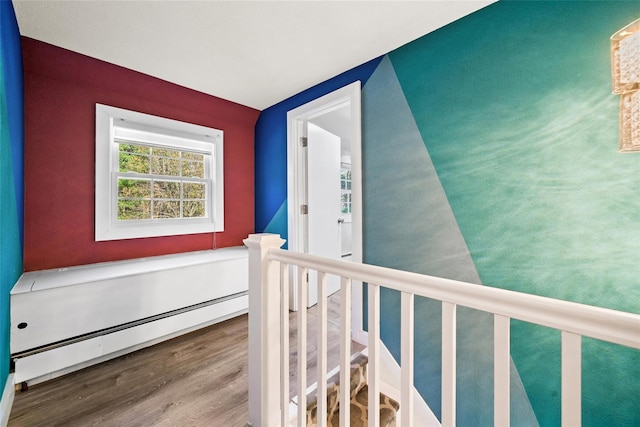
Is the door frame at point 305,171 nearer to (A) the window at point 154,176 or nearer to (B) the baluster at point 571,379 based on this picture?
(A) the window at point 154,176

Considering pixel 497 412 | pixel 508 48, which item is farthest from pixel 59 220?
pixel 508 48

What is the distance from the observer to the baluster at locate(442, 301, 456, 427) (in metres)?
0.75

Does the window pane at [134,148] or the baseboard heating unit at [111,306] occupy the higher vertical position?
the window pane at [134,148]

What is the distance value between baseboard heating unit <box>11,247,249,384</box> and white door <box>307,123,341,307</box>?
0.81 metres

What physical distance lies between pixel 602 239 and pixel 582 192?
243mm

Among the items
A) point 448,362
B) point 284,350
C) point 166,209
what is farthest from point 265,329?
point 166,209

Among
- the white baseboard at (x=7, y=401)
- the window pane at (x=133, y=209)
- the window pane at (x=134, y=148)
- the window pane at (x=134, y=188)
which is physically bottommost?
the white baseboard at (x=7, y=401)

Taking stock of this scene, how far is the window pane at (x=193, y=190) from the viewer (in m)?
2.90

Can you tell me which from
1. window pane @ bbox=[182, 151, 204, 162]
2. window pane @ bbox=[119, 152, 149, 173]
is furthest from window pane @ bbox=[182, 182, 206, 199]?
window pane @ bbox=[119, 152, 149, 173]

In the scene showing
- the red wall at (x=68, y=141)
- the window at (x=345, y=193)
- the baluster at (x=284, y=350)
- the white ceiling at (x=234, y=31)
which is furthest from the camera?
the window at (x=345, y=193)

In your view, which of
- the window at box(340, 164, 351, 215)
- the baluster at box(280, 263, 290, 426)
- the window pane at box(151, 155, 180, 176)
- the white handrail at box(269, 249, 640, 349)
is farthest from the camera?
the window at box(340, 164, 351, 215)

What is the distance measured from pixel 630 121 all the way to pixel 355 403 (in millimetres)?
2048

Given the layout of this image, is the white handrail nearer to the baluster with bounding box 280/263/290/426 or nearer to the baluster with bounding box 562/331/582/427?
the baluster with bounding box 562/331/582/427

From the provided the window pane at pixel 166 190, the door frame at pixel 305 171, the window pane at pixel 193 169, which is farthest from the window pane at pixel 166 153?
the door frame at pixel 305 171
